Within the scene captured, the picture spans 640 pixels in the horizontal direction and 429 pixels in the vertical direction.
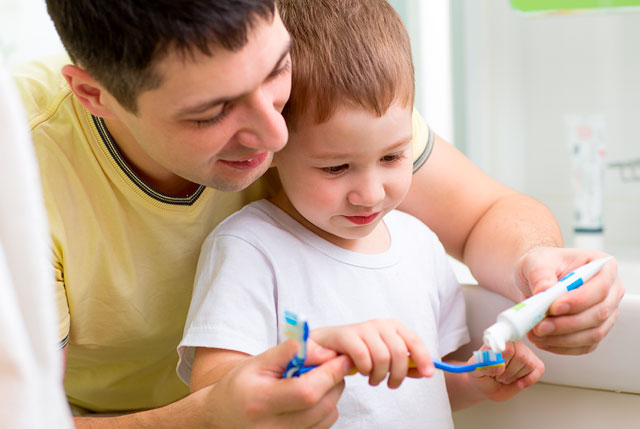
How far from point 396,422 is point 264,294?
8.4 inches

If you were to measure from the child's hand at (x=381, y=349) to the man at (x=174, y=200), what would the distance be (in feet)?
0.06

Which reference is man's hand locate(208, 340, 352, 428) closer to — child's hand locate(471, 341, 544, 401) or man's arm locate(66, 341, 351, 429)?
man's arm locate(66, 341, 351, 429)

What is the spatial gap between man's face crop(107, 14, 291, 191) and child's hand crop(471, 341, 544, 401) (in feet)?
1.17

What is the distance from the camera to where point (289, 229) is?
881 millimetres

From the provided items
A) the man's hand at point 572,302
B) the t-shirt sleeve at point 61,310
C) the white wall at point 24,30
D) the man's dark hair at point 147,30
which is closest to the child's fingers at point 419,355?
the man's hand at point 572,302

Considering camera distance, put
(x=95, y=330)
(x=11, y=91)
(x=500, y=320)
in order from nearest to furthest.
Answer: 1. (x=11, y=91)
2. (x=500, y=320)
3. (x=95, y=330)

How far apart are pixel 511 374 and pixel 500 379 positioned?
0.06 feet

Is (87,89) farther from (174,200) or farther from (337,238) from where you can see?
(337,238)

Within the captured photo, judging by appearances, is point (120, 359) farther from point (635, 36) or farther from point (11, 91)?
point (635, 36)

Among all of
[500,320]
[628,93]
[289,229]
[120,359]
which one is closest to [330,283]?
[289,229]

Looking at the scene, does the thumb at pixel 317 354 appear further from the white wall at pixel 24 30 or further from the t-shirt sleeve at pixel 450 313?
the white wall at pixel 24 30

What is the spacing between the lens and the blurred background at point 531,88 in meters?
1.56

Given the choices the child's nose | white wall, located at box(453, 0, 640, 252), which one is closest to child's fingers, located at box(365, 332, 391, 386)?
the child's nose

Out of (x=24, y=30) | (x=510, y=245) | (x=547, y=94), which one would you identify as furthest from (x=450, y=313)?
(x=24, y=30)
